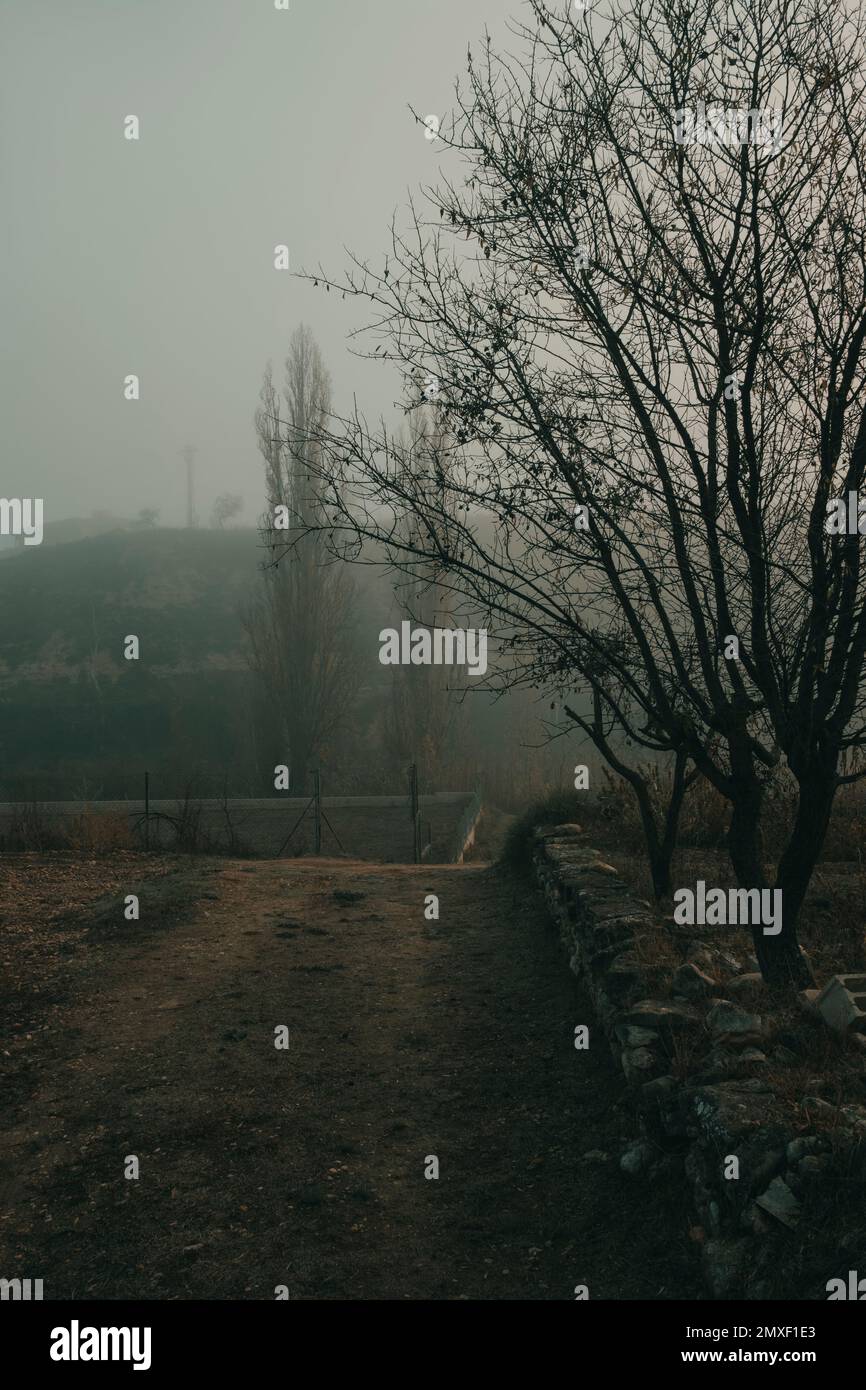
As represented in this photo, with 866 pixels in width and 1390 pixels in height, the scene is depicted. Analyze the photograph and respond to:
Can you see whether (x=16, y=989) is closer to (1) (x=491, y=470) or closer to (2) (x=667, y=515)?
(1) (x=491, y=470)

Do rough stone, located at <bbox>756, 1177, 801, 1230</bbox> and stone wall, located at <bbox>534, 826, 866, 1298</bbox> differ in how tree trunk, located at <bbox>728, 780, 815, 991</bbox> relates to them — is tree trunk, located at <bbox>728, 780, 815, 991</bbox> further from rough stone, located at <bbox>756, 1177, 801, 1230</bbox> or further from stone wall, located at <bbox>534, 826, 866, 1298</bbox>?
rough stone, located at <bbox>756, 1177, 801, 1230</bbox>

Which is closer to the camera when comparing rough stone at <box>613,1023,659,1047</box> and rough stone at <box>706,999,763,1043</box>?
rough stone at <box>706,999,763,1043</box>

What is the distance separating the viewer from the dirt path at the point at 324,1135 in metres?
3.85

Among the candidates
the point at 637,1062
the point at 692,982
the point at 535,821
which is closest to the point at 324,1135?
the point at 637,1062

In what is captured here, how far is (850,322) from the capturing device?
4.93 meters

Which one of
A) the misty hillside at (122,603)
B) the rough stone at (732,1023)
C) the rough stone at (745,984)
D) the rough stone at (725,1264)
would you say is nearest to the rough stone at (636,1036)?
the rough stone at (732,1023)

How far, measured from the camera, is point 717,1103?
148 inches

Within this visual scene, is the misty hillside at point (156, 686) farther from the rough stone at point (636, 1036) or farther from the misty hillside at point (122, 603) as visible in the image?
the rough stone at point (636, 1036)

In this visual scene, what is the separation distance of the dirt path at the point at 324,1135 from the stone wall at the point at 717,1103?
8.3 inches

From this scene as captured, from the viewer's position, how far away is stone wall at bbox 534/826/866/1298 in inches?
130

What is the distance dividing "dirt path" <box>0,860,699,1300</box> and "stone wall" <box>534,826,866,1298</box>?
21 centimetres

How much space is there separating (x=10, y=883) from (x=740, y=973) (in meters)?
7.91

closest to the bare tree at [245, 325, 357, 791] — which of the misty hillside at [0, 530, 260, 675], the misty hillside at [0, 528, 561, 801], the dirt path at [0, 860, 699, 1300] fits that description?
the misty hillside at [0, 528, 561, 801]
